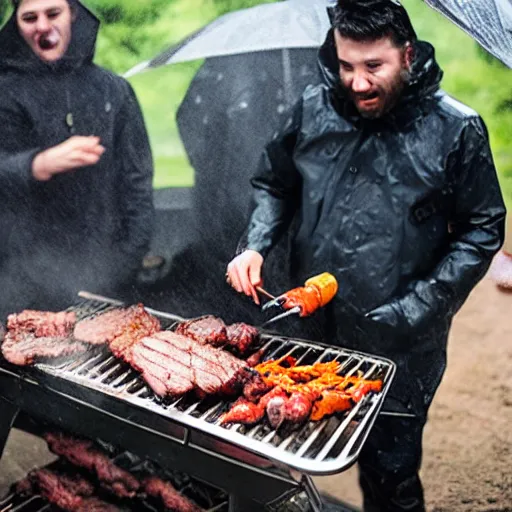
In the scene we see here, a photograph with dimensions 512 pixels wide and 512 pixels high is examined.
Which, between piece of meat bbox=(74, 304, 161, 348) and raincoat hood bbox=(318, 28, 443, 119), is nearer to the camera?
raincoat hood bbox=(318, 28, 443, 119)

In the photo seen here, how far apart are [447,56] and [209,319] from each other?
1.77 m

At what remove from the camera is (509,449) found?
11.2 feet

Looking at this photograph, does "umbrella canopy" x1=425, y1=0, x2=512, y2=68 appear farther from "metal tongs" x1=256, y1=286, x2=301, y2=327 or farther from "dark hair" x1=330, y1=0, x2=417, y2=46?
"metal tongs" x1=256, y1=286, x2=301, y2=327

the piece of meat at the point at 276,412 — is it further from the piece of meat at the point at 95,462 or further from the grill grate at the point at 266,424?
the piece of meat at the point at 95,462

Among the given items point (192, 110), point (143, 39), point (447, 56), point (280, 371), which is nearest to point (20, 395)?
point (280, 371)

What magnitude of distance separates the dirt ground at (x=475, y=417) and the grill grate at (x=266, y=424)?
0.41m

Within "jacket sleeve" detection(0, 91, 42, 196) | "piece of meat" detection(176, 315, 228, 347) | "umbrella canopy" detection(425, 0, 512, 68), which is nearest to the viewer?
"umbrella canopy" detection(425, 0, 512, 68)

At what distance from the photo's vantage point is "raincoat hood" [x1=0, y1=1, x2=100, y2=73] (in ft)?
13.4

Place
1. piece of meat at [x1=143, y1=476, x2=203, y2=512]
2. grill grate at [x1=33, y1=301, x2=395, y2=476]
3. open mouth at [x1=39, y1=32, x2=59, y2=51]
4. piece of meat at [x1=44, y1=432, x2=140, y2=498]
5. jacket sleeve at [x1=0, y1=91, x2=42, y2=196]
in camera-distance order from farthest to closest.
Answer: jacket sleeve at [x1=0, y1=91, x2=42, y2=196]
open mouth at [x1=39, y1=32, x2=59, y2=51]
piece of meat at [x1=44, y1=432, x2=140, y2=498]
piece of meat at [x1=143, y1=476, x2=203, y2=512]
grill grate at [x1=33, y1=301, x2=395, y2=476]

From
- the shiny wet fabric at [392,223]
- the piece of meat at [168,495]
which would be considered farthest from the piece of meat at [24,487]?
the shiny wet fabric at [392,223]

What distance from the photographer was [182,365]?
3.25m

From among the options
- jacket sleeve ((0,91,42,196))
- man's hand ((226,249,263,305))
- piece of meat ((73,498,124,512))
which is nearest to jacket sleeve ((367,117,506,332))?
man's hand ((226,249,263,305))

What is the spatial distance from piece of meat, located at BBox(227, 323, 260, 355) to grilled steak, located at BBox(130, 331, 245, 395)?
153 mm

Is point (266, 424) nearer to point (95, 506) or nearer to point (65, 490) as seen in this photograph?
point (95, 506)
